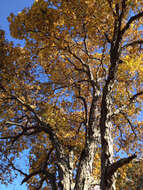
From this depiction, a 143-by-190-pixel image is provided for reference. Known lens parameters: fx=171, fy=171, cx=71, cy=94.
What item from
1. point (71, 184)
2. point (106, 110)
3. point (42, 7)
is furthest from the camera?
point (71, 184)

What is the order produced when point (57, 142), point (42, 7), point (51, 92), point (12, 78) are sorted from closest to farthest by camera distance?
point (42, 7), point (57, 142), point (12, 78), point (51, 92)

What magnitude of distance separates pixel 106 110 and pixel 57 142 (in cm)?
273

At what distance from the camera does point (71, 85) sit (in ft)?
25.0

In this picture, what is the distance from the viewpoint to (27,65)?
7922mm

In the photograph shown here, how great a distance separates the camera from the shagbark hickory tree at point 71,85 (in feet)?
16.8

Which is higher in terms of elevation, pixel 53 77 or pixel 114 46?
pixel 53 77

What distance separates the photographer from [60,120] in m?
7.98

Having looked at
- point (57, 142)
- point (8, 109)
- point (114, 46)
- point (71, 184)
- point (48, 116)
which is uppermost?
point (114, 46)

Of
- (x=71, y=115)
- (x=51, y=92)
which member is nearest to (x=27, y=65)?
(x=51, y=92)

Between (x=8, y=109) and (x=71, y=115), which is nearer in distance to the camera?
(x=8, y=109)

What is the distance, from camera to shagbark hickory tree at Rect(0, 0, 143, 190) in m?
5.13

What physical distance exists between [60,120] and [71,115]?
60.1 inches

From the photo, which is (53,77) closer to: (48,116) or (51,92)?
(51,92)

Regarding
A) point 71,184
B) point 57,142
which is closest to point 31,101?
point 57,142
